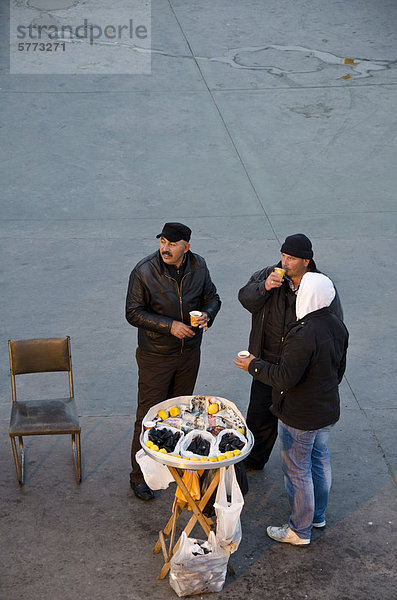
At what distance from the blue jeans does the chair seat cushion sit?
1.48 meters

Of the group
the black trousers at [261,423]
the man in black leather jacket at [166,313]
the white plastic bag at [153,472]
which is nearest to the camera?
the white plastic bag at [153,472]

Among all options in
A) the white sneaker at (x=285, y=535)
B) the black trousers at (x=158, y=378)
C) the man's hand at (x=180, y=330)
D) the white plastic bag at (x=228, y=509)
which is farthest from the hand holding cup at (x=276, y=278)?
the white sneaker at (x=285, y=535)

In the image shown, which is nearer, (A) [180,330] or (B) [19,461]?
(A) [180,330]

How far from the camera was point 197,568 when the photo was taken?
4.43m

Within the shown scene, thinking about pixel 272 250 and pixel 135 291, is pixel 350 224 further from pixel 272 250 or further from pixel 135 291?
pixel 135 291

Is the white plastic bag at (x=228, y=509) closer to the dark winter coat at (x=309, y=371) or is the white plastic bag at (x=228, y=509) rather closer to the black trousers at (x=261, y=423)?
the dark winter coat at (x=309, y=371)

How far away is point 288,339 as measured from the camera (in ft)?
14.9

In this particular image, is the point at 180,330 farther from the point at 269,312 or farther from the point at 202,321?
the point at 269,312

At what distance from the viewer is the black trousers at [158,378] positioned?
532 cm

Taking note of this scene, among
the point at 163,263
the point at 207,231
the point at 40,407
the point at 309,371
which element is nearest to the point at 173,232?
the point at 163,263

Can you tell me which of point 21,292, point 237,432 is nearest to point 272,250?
point 21,292

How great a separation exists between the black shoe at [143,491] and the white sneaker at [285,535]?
836mm

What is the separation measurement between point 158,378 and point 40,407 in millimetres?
934

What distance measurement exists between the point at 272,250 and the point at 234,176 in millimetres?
2211
